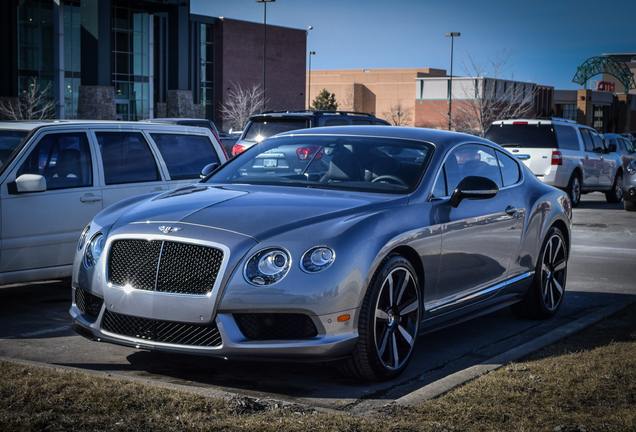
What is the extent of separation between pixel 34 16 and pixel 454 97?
53009 millimetres

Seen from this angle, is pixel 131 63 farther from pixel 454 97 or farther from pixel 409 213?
pixel 409 213

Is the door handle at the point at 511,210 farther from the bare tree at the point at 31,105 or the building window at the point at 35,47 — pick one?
the building window at the point at 35,47

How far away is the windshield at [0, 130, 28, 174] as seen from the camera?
801cm

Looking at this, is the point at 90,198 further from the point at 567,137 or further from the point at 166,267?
the point at 567,137

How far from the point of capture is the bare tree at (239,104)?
78625 mm

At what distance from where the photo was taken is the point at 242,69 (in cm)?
8569

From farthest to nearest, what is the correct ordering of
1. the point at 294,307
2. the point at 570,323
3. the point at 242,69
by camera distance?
the point at 242,69 < the point at 570,323 < the point at 294,307

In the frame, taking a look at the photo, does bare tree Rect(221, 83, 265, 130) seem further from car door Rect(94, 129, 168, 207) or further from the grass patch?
the grass patch

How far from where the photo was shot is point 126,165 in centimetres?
882

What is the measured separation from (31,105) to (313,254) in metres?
50.6

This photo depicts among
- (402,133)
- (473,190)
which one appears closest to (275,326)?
(473,190)

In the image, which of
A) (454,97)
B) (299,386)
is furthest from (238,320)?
(454,97)

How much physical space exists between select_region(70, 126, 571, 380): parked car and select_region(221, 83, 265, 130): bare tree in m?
71.0

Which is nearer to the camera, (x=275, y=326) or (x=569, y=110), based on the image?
(x=275, y=326)
